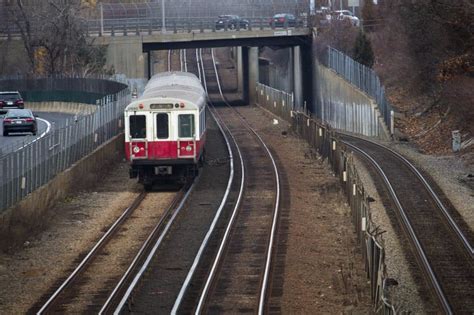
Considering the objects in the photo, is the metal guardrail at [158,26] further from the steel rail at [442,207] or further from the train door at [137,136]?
the train door at [137,136]

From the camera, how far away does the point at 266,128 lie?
173ft

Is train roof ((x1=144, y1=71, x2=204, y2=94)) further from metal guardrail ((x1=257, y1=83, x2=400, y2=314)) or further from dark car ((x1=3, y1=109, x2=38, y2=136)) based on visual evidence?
dark car ((x1=3, y1=109, x2=38, y2=136))

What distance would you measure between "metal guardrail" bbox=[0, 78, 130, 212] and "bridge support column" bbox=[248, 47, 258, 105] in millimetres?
34782

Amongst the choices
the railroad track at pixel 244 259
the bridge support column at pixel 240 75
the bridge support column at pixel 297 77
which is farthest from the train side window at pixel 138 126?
the bridge support column at pixel 240 75

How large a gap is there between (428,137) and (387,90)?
672 inches

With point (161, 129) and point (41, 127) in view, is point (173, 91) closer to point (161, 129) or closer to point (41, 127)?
point (161, 129)

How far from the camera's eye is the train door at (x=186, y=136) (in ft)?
97.9

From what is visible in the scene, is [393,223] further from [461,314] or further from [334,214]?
[461,314]

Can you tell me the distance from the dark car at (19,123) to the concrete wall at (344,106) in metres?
15.4

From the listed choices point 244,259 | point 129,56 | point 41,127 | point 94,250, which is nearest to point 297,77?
point 129,56

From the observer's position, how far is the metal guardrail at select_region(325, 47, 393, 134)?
49.3 metres

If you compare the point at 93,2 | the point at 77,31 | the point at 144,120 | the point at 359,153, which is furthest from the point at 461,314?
the point at 93,2

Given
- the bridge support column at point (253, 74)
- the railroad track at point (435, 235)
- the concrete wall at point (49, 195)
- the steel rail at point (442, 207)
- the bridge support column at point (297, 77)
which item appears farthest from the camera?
the bridge support column at point (253, 74)

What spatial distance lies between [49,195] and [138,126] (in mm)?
3712
